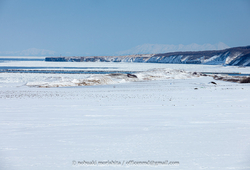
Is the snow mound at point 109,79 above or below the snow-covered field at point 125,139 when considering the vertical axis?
below

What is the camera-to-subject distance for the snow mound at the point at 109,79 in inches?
1265

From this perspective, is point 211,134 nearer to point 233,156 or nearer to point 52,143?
point 233,156

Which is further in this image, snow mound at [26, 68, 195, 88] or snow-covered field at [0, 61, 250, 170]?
snow mound at [26, 68, 195, 88]

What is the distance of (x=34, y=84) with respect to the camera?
31.6 meters

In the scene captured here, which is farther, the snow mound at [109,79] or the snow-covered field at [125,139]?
the snow mound at [109,79]

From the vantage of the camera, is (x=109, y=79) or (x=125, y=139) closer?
(x=125, y=139)

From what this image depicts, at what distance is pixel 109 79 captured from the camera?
124 feet

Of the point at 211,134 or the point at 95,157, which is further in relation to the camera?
the point at 211,134

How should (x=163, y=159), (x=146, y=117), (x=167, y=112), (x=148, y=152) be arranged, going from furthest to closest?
(x=167, y=112)
(x=146, y=117)
(x=148, y=152)
(x=163, y=159)

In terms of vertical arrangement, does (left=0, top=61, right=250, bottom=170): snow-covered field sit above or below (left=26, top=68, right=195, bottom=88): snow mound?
above

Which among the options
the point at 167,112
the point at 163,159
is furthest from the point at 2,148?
the point at 167,112

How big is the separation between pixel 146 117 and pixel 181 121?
5.64 ft

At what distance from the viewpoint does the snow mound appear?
105ft

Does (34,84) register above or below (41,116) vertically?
below
